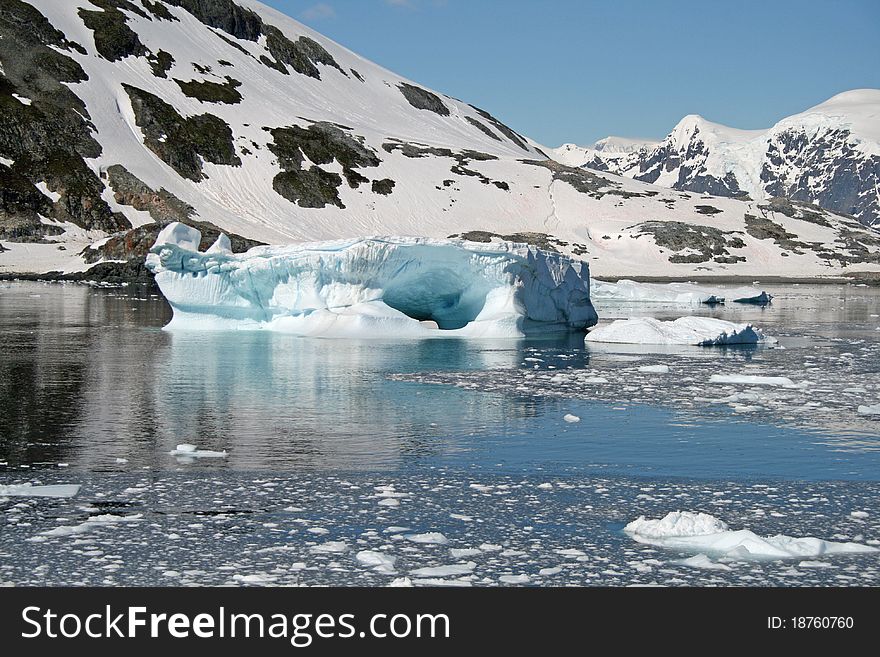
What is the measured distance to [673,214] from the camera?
267 feet

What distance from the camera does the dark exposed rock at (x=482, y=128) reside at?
11761 cm

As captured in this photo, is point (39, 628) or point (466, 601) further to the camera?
point (466, 601)

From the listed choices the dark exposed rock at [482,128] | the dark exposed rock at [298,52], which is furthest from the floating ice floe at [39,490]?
the dark exposed rock at [482,128]

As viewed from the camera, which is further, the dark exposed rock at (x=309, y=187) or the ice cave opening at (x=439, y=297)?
the dark exposed rock at (x=309, y=187)

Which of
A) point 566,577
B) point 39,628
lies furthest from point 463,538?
point 39,628

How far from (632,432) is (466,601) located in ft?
18.0

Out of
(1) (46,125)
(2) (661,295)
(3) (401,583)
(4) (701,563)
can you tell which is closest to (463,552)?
(3) (401,583)

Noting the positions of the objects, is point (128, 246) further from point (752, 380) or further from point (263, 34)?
point (263, 34)

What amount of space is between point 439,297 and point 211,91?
68.9 m

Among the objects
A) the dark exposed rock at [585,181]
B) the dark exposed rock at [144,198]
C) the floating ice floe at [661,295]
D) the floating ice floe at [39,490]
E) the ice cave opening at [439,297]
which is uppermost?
the dark exposed rock at [585,181]

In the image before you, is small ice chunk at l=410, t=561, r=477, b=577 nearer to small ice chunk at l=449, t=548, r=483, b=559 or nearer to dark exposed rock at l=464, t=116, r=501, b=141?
small ice chunk at l=449, t=548, r=483, b=559

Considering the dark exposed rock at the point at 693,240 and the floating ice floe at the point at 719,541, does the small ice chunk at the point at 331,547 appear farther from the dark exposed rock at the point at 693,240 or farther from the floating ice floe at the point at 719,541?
the dark exposed rock at the point at 693,240

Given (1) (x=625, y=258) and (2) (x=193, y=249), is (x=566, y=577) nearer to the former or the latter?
(2) (x=193, y=249)

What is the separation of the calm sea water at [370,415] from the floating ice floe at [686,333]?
1.20 m
